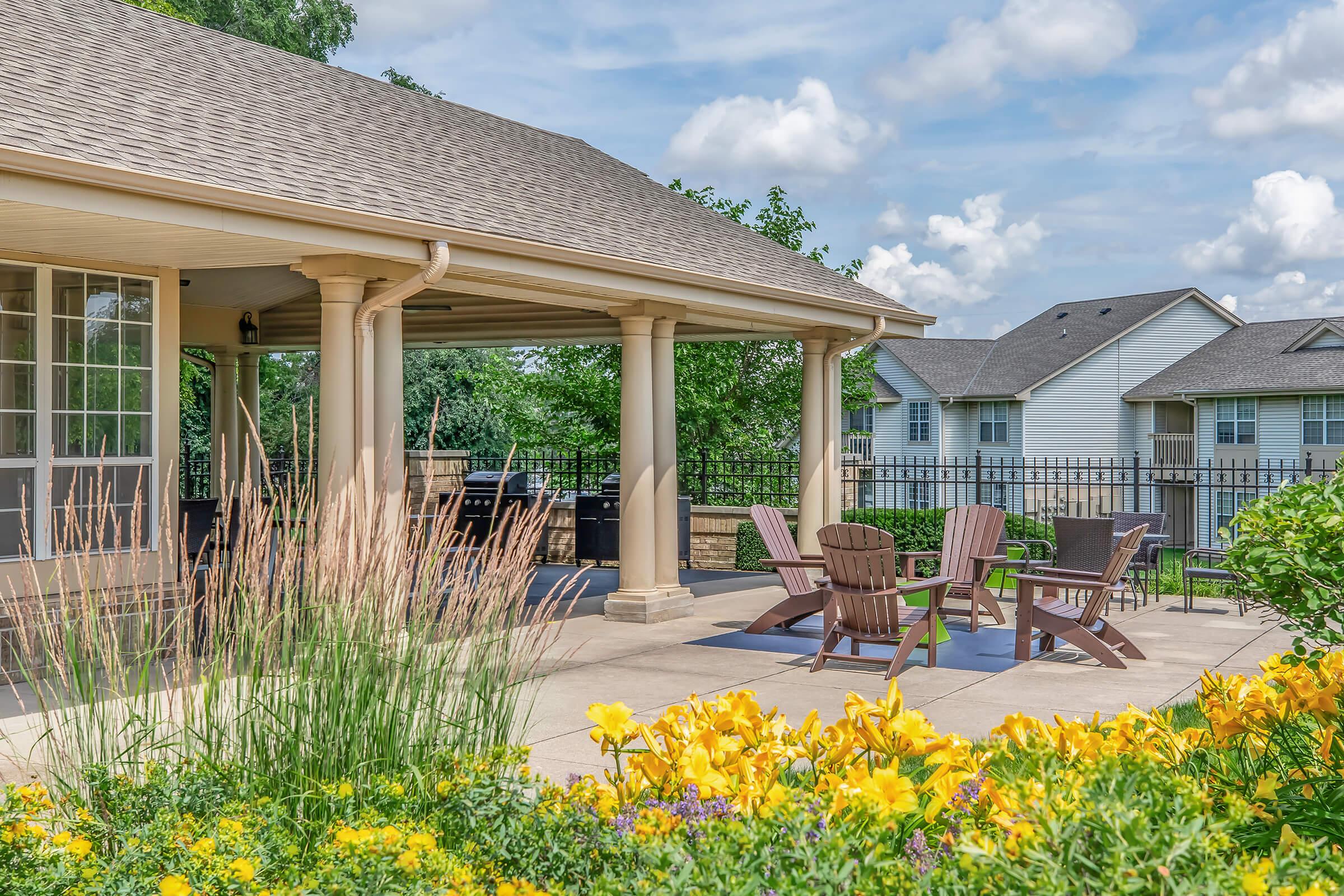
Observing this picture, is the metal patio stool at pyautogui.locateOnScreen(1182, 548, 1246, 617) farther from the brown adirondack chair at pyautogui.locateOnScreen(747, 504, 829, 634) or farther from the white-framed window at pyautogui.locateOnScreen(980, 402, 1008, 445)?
the white-framed window at pyautogui.locateOnScreen(980, 402, 1008, 445)

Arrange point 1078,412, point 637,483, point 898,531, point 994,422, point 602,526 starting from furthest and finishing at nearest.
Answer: point 994,422 < point 1078,412 < point 898,531 < point 602,526 < point 637,483

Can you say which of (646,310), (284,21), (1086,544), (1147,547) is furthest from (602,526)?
(284,21)

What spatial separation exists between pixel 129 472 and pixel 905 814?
22.6ft

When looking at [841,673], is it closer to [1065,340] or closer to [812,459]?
[812,459]

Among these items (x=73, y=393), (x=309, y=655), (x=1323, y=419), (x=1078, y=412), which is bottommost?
(x=309, y=655)

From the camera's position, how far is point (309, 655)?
3.37 m

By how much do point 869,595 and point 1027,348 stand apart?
34292mm

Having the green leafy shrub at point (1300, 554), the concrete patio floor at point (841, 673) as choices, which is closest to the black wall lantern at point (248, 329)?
the concrete patio floor at point (841, 673)

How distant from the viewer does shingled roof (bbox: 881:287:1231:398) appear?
37719 millimetres

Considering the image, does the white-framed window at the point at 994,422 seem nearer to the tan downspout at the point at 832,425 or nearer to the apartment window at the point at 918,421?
the apartment window at the point at 918,421

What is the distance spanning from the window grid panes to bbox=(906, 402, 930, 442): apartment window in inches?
1350

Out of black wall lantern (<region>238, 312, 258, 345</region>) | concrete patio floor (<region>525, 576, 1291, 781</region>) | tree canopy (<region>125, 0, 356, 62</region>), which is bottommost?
concrete patio floor (<region>525, 576, 1291, 781</region>)

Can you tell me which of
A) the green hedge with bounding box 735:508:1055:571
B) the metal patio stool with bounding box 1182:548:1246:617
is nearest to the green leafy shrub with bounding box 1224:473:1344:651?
the metal patio stool with bounding box 1182:548:1246:617

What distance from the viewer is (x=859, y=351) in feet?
68.7
